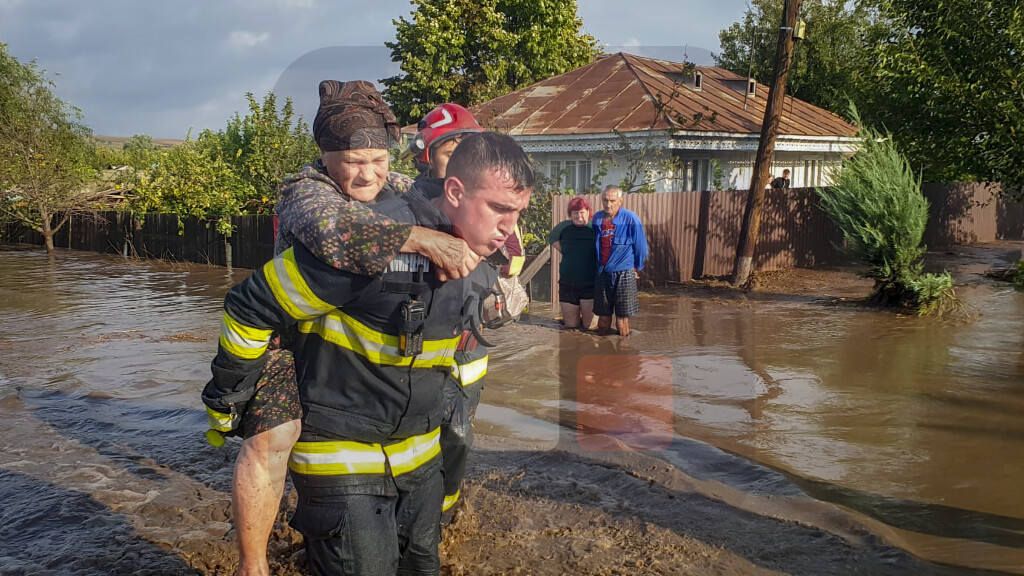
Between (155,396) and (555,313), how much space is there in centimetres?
598

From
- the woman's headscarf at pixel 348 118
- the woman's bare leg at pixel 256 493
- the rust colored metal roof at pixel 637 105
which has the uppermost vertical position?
the rust colored metal roof at pixel 637 105

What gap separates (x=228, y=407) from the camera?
2.67 metres

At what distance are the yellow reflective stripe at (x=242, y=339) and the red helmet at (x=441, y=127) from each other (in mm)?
2046

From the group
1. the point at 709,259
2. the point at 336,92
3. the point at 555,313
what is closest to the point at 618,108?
the point at 709,259

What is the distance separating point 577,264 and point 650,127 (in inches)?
347

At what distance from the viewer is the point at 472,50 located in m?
31.7

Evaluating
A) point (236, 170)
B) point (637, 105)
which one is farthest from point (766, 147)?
point (236, 170)

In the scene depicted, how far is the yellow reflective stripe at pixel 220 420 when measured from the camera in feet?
8.82

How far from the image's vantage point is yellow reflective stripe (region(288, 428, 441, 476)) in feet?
8.49

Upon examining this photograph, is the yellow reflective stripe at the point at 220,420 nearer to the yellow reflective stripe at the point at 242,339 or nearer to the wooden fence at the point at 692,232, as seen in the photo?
the yellow reflective stripe at the point at 242,339

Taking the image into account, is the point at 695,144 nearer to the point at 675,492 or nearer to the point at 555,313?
the point at 555,313

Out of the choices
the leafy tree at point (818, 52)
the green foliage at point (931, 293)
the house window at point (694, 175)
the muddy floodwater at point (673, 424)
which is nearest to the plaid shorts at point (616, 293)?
the muddy floodwater at point (673, 424)

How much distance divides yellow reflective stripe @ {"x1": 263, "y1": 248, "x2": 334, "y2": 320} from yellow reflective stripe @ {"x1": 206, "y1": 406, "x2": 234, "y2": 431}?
49 centimetres

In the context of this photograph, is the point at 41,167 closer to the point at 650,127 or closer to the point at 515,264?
the point at 650,127
